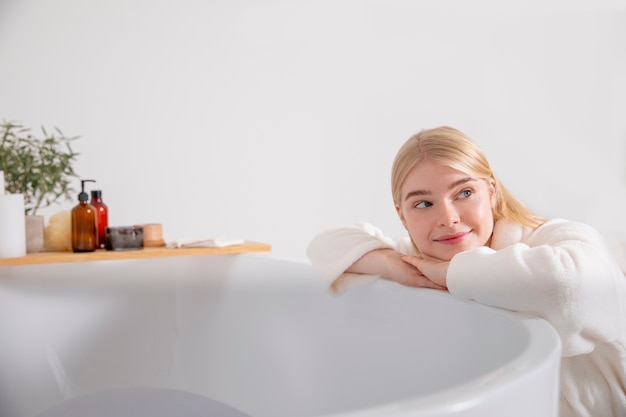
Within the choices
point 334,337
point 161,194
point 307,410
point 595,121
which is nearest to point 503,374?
point 334,337

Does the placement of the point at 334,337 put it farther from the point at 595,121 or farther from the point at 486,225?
the point at 595,121

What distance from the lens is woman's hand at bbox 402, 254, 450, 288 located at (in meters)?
1.12

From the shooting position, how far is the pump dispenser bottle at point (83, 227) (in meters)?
1.79

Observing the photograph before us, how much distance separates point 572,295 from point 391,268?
411 mm

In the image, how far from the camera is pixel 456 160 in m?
1.21

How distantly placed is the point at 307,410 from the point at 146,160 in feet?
4.30

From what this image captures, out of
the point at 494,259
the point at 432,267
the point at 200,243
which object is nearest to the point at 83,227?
the point at 200,243

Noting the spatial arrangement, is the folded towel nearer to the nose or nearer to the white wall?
the white wall

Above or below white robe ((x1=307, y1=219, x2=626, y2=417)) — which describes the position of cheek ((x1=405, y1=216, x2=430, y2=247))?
above

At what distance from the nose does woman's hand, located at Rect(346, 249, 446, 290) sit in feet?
0.34

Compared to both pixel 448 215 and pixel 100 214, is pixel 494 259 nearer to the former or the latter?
pixel 448 215

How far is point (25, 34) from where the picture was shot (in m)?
2.27

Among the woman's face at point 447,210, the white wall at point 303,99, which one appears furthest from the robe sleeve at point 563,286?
the white wall at point 303,99

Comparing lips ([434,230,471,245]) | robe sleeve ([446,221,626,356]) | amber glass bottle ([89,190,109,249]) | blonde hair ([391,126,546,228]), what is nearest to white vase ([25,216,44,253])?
amber glass bottle ([89,190,109,249])
